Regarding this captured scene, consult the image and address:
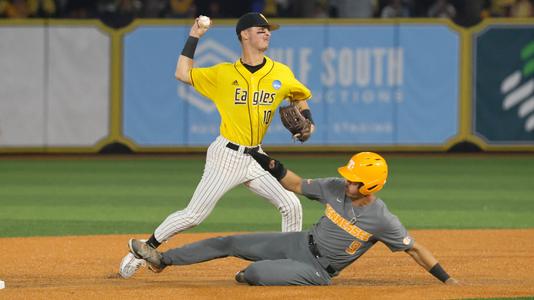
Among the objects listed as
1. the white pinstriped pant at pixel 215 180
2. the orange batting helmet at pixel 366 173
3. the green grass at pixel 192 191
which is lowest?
the green grass at pixel 192 191

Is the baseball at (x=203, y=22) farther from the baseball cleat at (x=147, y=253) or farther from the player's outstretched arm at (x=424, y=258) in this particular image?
the player's outstretched arm at (x=424, y=258)

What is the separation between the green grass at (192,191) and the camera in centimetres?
1284

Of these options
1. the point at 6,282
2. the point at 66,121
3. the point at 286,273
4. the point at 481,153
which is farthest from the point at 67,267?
Answer: the point at 481,153

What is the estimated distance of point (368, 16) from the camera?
69.6 ft

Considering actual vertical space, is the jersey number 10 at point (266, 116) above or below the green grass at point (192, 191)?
above

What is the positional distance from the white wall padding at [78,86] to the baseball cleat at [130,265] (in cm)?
Answer: 1089

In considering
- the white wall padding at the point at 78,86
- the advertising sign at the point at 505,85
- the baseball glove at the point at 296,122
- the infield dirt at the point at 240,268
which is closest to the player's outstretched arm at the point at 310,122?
the baseball glove at the point at 296,122

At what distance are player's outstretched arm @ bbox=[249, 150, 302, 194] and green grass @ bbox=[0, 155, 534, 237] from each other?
4.14 metres

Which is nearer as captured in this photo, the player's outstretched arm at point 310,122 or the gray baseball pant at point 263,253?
the gray baseball pant at point 263,253

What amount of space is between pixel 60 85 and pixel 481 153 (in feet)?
22.9

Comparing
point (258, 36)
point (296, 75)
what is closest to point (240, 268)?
point (258, 36)

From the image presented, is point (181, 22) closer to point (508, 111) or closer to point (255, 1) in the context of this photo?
point (255, 1)

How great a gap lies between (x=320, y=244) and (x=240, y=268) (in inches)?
59.4

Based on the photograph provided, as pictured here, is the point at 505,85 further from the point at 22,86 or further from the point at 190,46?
the point at 190,46
